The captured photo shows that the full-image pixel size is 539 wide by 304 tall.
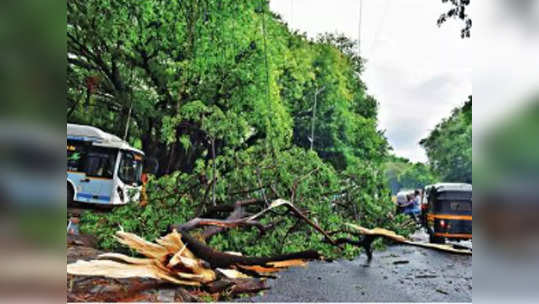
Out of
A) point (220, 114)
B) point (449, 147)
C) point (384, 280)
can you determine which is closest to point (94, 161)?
point (220, 114)

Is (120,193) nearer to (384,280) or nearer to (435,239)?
(384,280)

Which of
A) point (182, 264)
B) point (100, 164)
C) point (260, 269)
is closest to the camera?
point (182, 264)

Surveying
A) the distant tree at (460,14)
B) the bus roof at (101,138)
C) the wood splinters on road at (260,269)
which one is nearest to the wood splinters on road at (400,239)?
the wood splinters on road at (260,269)

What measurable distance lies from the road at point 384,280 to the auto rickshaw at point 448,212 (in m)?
0.24

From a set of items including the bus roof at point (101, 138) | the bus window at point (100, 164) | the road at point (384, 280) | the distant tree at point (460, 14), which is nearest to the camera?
the road at point (384, 280)

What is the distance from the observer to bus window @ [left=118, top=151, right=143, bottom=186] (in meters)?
3.74

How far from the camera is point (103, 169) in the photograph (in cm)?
A: 401

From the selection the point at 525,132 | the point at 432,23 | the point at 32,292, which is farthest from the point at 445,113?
the point at 32,292

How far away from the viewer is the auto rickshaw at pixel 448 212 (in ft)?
11.0

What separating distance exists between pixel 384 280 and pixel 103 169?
2876 mm

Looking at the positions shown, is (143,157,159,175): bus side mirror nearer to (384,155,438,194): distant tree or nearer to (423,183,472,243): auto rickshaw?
(384,155,438,194): distant tree

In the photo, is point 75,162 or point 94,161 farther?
point 94,161

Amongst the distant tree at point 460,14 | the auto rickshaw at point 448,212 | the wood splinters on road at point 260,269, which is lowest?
the wood splinters on road at point 260,269

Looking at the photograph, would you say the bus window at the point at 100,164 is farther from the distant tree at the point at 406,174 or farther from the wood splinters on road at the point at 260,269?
the distant tree at the point at 406,174
